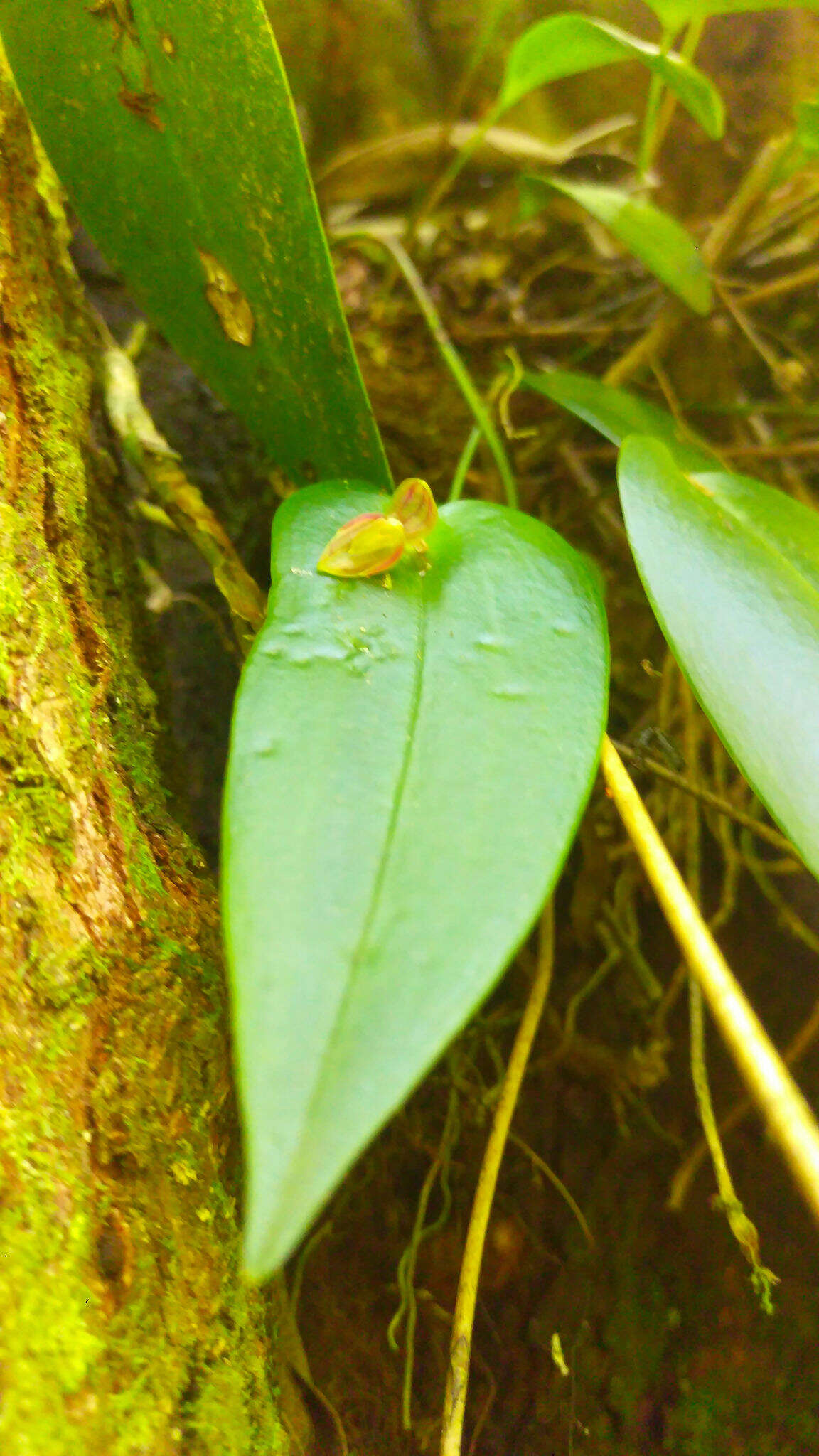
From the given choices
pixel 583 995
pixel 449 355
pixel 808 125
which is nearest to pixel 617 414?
pixel 449 355

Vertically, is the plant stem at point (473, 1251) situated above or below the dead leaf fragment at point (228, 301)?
below

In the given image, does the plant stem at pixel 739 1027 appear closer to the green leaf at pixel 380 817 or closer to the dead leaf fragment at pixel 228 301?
the green leaf at pixel 380 817

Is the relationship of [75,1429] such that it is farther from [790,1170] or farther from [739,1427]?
[739,1427]

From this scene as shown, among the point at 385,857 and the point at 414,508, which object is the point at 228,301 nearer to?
the point at 414,508

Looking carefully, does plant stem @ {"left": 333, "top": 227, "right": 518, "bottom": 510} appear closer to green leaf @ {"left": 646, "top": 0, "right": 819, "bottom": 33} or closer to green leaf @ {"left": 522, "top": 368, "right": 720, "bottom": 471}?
green leaf @ {"left": 522, "top": 368, "right": 720, "bottom": 471}

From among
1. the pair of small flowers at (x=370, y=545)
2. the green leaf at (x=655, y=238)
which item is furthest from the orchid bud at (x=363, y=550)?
the green leaf at (x=655, y=238)
